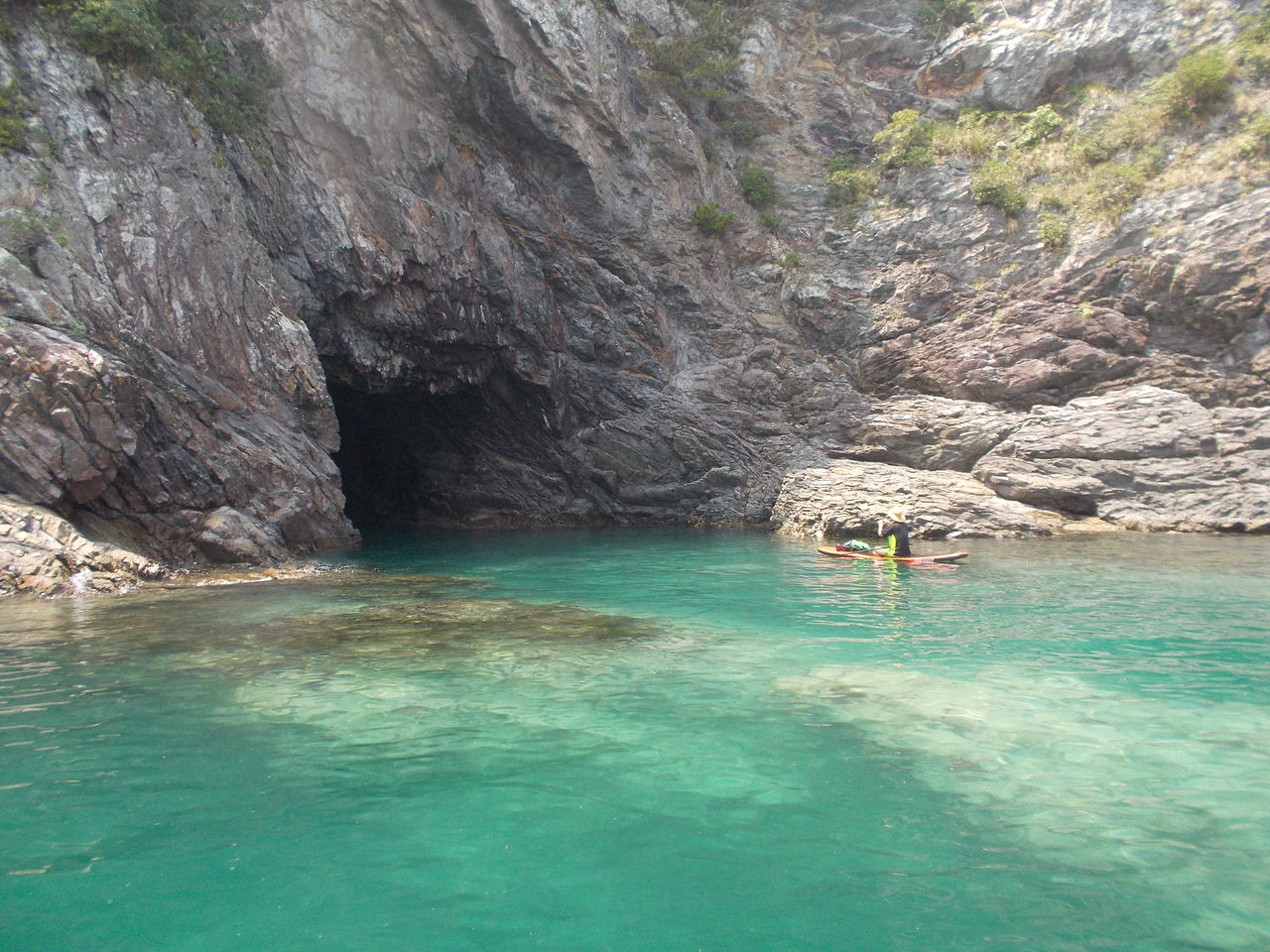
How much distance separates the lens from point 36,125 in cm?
1416

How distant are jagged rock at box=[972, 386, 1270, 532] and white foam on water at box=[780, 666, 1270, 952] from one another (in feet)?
54.1

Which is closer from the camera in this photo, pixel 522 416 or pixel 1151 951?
pixel 1151 951

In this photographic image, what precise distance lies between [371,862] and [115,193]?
605 inches

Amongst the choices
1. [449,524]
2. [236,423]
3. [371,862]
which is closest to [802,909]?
[371,862]

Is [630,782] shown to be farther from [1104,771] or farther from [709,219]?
[709,219]

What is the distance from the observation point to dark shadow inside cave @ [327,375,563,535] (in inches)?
1038

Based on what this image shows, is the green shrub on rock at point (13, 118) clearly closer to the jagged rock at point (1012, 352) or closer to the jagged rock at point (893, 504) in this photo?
the jagged rock at point (893, 504)

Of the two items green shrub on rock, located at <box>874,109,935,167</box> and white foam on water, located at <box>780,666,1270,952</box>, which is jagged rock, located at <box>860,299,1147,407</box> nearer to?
green shrub on rock, located at <box>874,109,935,167</box>

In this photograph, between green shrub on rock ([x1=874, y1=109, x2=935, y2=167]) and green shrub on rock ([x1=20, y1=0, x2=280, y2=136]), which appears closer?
green shrub on rock ([x1=20, y1=0, x2=280, y2=136])

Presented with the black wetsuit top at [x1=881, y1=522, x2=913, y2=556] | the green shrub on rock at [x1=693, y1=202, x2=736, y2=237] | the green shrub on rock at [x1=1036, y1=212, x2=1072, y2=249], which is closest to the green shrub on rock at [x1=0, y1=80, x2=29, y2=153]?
the black wetsuit top at [x1=881, y1=522, x2=913, y2=556]

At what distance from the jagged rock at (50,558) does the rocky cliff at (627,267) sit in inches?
16.9

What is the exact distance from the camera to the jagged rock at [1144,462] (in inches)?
809

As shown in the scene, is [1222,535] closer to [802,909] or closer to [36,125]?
[802,909]

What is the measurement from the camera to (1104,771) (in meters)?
5.06
